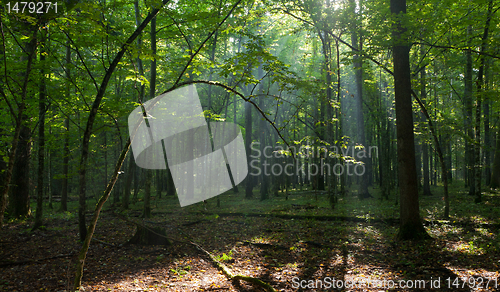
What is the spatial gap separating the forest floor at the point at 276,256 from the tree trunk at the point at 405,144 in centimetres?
49

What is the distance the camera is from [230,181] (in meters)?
27.0

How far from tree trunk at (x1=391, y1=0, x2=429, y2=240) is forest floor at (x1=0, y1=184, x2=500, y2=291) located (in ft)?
1.60

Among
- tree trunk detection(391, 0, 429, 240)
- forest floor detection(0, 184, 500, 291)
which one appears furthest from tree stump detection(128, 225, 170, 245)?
tree trunk detection(391, 0, 429, 240)

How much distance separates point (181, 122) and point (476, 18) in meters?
16.3

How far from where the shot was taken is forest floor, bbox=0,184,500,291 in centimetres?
469

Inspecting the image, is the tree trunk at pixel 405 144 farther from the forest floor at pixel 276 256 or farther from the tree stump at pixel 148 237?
the tree stump at pixel 148 237

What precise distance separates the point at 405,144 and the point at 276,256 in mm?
4322

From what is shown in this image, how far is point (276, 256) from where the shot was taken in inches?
256

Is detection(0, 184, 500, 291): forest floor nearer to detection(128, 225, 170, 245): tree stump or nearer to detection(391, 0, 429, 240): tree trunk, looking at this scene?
detection(128, 225, 170, 245): tree stump

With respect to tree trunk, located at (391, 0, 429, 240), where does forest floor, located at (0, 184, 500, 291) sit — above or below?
below

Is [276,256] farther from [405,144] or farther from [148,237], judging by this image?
[405,144]

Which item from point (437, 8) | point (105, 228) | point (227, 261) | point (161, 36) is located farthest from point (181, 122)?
point (437, 8)

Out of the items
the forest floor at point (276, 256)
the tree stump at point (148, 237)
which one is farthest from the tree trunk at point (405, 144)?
the tree stump at point (148, 237)

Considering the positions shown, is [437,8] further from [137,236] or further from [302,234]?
[137,236]
